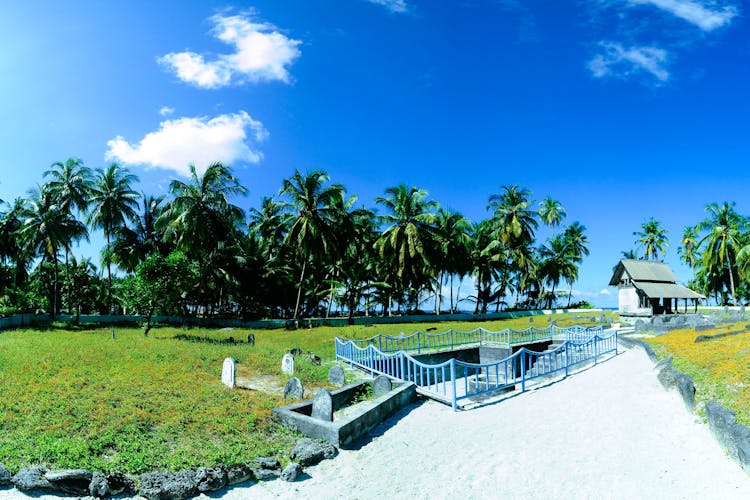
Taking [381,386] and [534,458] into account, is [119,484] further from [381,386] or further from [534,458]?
A: [381,386]

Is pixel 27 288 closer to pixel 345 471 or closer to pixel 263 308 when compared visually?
pixel 263 308

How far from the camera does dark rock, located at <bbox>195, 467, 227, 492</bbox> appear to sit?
598 centimetres

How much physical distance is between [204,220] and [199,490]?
30697 mm

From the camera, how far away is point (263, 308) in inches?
1806

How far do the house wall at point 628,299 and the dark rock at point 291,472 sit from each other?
137ft

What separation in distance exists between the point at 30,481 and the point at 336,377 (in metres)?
7.44

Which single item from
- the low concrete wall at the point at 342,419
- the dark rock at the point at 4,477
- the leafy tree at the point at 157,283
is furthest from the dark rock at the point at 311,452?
the leafy tree at the point at 157,283

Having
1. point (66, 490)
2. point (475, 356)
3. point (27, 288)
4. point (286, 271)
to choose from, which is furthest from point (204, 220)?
point (66, 490)

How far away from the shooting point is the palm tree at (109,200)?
1371 inches

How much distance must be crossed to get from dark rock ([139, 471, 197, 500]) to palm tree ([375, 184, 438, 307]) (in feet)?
105

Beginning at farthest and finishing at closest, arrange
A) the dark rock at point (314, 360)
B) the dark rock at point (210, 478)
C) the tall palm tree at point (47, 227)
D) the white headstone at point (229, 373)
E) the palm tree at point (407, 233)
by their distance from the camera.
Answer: the palm tree at point (407, 233) → the tall palm tree at point (47, 227) → the dark rock at point (314, 360) → the white headstone at point (229, 373) → the dark rock at point (210, 478)

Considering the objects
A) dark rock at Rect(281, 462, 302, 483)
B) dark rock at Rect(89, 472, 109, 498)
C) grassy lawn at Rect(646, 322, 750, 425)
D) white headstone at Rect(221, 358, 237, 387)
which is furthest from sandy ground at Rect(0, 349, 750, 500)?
white headstone at Rect(221, 358, 237, 387)

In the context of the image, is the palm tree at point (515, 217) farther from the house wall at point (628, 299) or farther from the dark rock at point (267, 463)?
the dark rock at point (267, 463)

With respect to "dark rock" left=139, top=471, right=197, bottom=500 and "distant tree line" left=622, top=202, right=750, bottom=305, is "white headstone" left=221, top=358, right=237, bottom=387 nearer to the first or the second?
"dark rock" left=139, top=471, right=197, bottom=500
